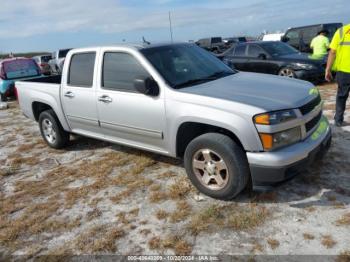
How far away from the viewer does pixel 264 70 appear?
10.6m

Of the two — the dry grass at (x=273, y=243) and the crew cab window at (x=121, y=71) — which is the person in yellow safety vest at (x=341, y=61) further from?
the dry grass at (x=273, y=243)

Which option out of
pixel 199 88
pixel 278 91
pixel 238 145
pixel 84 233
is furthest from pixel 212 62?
pixel 84 233

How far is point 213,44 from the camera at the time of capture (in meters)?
26.5

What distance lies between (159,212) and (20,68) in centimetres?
1088

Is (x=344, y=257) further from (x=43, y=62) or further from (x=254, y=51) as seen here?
(x=43, y=62)

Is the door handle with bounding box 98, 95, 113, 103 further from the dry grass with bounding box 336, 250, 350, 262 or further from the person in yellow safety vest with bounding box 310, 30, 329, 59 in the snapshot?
the person in yellow safety vest with bounding box 310, 30, 329, 59

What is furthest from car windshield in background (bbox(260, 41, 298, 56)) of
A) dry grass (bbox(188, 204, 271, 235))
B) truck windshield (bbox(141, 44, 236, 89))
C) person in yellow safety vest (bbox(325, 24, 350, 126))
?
dry grass (bbox(188, 204, 271, 235))

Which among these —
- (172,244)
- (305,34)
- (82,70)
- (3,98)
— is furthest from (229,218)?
(305,34)

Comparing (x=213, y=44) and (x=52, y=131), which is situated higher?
(x=213, y=44)

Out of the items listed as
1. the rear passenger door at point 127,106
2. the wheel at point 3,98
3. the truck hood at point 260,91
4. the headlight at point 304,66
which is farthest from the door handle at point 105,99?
the wheel at point 3,98

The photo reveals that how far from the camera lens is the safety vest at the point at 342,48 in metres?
5.53

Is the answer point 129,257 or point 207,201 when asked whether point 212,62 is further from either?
point 129,257

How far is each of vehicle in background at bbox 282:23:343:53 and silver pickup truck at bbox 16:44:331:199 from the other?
38.2 ft

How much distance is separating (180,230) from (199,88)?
1591 millimetres
